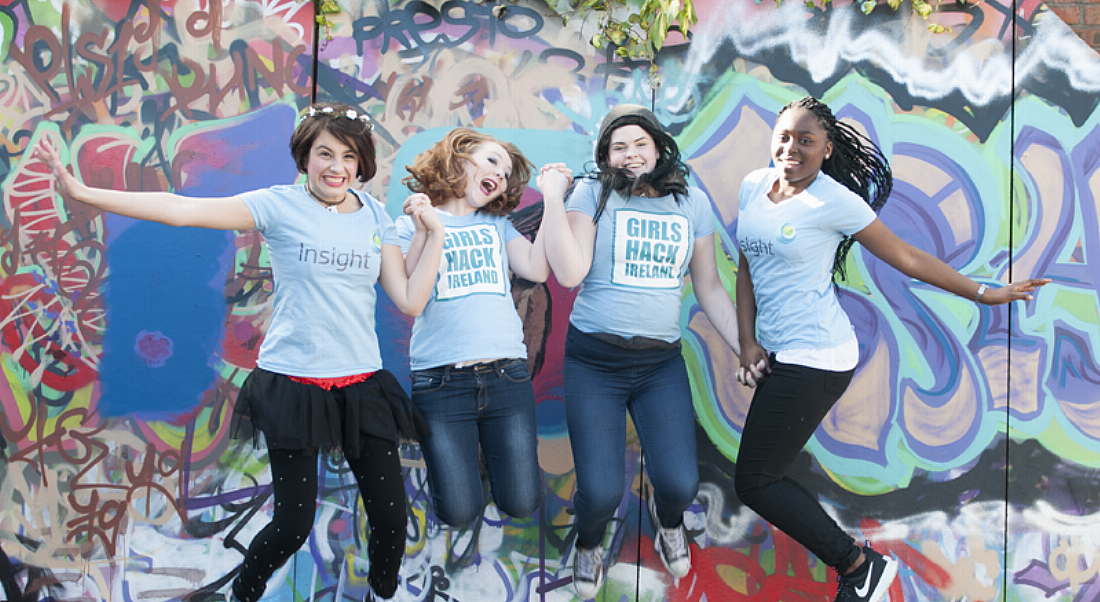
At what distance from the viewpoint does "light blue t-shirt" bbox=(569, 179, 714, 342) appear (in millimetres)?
2756

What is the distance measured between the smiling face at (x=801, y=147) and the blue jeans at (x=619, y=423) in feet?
2.88

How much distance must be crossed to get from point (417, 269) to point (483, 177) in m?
0.50

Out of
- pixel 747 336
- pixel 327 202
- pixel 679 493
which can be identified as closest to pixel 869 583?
pixel 679 493

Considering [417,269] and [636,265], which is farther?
[636,265]

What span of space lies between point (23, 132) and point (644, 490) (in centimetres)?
342

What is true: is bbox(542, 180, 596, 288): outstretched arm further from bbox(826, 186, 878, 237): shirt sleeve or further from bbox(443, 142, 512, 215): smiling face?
bbox(826, 186, 878, 237): shirt sleeve

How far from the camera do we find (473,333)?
8.76ft

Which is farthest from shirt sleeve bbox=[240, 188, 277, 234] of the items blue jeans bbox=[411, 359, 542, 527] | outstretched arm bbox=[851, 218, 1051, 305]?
outstretched arm bbox=[851, 218, 1051, 305]

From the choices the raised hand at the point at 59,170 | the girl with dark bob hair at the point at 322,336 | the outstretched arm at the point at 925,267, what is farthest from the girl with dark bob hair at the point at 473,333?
the outstretched arm at the point at 925,267

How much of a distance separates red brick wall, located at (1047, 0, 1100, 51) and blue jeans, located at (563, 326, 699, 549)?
261 centimetres

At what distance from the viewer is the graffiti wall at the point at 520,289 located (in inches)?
127

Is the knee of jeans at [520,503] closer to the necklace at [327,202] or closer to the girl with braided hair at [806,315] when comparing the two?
the girl with braided hair at [806,315]

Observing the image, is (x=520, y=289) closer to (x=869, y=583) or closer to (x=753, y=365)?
(x=753, y=365)

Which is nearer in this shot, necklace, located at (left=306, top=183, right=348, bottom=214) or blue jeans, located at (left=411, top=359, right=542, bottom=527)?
necklace, located at (left=306, top=183, right=348, bottom=214)
